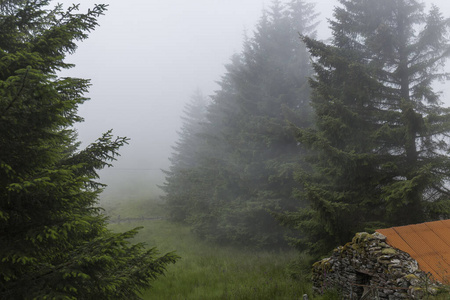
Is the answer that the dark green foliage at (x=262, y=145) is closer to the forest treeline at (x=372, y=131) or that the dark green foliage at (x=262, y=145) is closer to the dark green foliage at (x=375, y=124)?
the forest treeline at (x=372, y=131)

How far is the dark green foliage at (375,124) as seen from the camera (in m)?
8.21

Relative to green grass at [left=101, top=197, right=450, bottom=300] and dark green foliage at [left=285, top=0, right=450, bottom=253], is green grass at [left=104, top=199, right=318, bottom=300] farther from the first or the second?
dark green foliage at [left=285, top=0, right=450, bottom=253]

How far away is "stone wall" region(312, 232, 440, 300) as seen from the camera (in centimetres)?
517

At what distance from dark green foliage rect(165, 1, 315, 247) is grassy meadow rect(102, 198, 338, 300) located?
1326 mm

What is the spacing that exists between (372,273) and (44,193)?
6.51 meters

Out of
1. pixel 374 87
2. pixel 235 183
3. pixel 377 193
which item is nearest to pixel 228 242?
pixel 235 183

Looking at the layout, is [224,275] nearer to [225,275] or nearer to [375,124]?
[225,275]

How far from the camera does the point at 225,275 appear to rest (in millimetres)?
10758

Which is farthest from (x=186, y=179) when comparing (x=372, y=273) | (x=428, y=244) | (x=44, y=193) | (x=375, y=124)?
(x=44, y=193)

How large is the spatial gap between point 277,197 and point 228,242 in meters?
4.48

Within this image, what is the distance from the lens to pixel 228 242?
1664 cm

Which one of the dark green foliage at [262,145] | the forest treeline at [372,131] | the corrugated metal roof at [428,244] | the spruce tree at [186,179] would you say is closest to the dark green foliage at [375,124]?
the forest treeline at [372,131]

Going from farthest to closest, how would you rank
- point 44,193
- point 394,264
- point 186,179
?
point 186,179 < point 394,264 < point 44,193

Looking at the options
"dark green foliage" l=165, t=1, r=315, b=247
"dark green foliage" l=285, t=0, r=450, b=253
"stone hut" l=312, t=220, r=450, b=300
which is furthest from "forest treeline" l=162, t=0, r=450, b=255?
"stone hut" l=312, t=220, r=450, b=300
